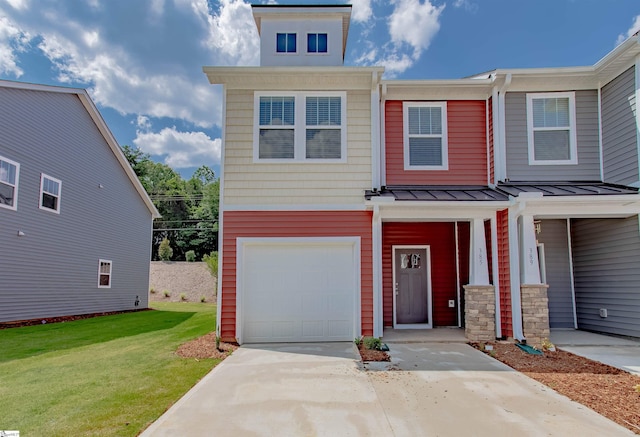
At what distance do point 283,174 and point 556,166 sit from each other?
19.8 ft

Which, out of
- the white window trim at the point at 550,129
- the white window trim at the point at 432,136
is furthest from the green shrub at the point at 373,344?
the white window trim at the point at 550,129

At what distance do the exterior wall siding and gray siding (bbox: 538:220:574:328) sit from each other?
15.5 ft

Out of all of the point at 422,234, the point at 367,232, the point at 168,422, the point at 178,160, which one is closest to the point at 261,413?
the point at 168,422

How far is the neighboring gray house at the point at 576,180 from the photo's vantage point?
7.31 m

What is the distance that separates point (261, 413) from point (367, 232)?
4401 millimetres

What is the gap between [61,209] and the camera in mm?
11984

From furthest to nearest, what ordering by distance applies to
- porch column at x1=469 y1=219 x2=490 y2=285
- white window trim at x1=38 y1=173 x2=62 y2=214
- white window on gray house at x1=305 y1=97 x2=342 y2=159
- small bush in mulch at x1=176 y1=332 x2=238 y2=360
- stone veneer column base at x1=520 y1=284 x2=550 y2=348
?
white window trim at x1=38 y1=173 x2=62 y2=214 < white window on gray house at x1=305 y1=97 x2=342 y2=159 < porch column at x1=469 y1=219 x2=490 y2=285 < stone veneer column base at x1=520 y1=284 x2=550 y2=348 < small bush in mulch at x1=176 y1=332 x2=238 y2=360

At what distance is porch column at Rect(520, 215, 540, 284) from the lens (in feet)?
23.8

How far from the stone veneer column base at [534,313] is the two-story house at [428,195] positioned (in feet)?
0.07

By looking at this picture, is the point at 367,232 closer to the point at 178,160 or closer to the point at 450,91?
the point at 450,91

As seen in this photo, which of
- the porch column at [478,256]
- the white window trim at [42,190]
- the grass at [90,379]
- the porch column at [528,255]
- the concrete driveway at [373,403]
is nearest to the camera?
the concrete driveway at [373,403]

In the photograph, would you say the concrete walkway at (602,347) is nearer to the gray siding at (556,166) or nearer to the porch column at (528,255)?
the porch column at (528,255)

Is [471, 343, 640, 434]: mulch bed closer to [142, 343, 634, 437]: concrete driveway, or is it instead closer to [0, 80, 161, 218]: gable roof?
[142, 343, 634, 437]: concrete driveway

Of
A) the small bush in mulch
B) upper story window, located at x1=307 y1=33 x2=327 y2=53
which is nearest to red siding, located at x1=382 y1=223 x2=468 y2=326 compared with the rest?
the small bush in mulch
